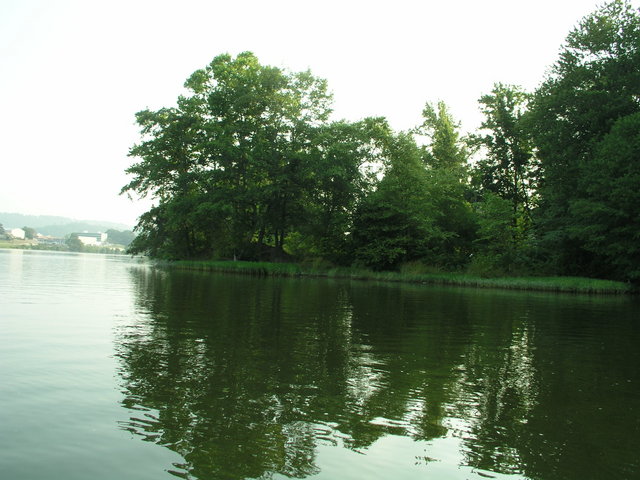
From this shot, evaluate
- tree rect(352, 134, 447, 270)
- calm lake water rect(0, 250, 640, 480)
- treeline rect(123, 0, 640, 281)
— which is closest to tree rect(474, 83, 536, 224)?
treeline rect(123, 0, 640, 281)

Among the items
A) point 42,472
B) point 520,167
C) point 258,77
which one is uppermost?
point 258,77

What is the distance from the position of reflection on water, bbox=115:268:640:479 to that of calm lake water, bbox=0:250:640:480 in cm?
2

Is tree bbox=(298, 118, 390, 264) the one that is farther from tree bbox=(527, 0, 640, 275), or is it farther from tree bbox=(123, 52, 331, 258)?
tree bbox=(527, 0, 640, 275)

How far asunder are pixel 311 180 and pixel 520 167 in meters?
24.6

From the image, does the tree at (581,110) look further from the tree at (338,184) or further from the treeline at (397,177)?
the tree at (338,184)

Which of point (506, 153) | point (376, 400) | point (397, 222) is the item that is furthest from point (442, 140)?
point (376, 400)

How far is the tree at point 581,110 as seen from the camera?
3484cm

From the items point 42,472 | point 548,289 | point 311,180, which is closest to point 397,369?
point 42,472

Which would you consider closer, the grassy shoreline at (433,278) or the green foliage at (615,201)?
the green foliage at (615,201)

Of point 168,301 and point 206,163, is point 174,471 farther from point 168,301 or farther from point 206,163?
point 206,163

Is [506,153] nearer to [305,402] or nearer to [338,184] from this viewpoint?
[338,184]

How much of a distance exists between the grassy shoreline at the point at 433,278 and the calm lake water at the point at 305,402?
22.1 m

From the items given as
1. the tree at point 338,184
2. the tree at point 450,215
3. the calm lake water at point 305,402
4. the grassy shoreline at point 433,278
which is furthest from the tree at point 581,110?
the calm lake water at point 305,402

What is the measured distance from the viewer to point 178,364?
277 inches
